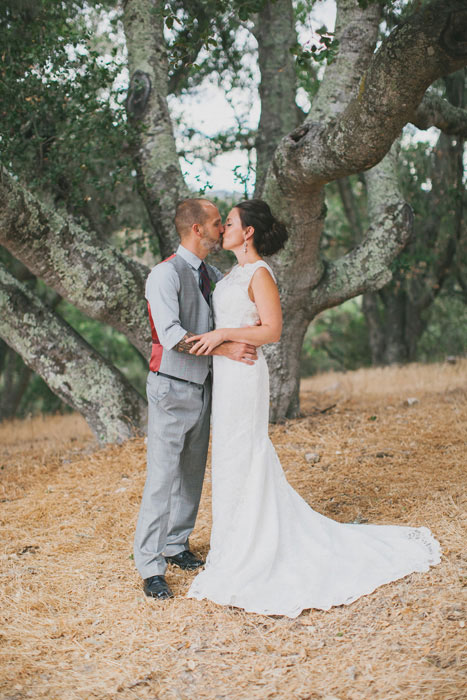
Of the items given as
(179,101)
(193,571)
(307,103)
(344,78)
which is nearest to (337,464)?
(193,571)

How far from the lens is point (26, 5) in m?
6.29

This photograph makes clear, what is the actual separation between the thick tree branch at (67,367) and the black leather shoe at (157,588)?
312 cm

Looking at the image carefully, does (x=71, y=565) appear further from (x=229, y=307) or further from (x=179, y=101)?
(x=179, y=101)

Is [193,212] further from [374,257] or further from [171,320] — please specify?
[374,257]

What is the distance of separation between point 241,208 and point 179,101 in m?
7.39

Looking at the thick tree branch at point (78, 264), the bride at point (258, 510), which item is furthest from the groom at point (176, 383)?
the thick tree branch at point (78, 264)

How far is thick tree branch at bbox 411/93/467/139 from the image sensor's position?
522cm

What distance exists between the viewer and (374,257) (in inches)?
257

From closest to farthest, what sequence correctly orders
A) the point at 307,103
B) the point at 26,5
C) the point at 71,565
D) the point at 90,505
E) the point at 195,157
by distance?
the point at 71,565 → the point at 90,505 → the point at 26,5 → the point at 195,157 → the point at 307,103

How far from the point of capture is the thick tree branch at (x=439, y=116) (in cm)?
522

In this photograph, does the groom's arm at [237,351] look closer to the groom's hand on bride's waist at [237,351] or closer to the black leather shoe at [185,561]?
the groom's hand on bride's waist at [237,351]

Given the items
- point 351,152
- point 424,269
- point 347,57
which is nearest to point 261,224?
point 351,152

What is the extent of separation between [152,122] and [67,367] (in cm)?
278

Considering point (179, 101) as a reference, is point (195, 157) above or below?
below
